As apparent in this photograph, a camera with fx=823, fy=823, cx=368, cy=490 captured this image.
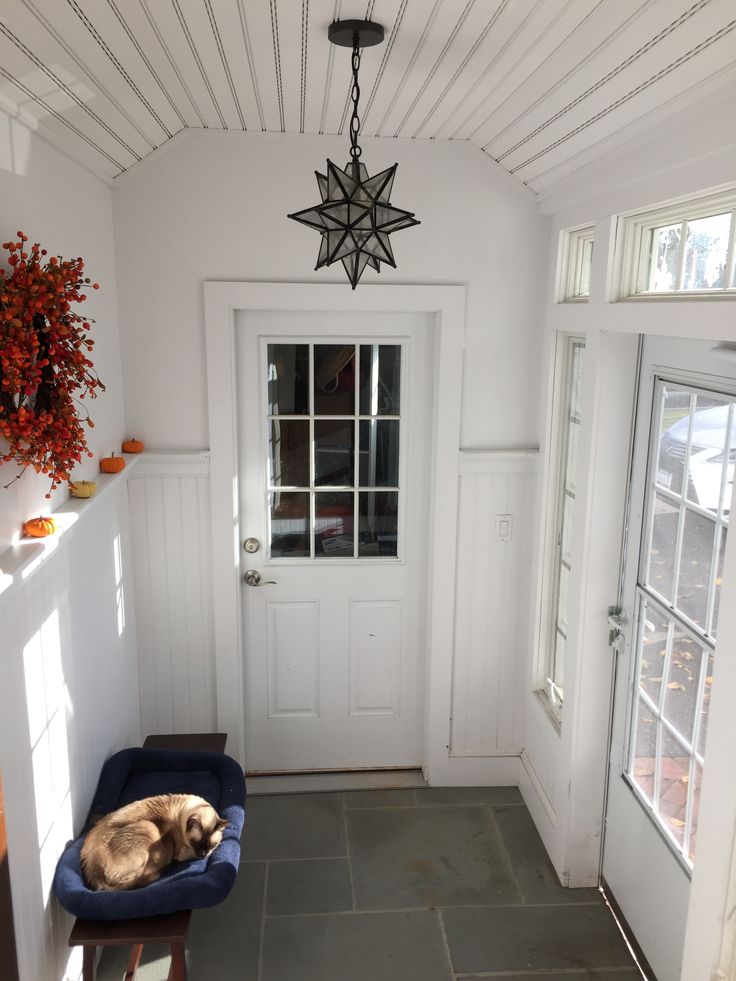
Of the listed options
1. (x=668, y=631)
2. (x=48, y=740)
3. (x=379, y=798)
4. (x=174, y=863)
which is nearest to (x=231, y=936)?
(x=174, y=863)

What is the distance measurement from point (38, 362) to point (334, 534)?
199 cm

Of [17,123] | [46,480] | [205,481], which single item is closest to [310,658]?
A: [205,481]

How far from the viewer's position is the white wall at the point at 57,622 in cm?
212

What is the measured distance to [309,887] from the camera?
10.7 feet

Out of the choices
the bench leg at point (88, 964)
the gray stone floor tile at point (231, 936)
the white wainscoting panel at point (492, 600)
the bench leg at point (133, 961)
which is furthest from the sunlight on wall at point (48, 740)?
the white wainscoting panel at point (492, 600)

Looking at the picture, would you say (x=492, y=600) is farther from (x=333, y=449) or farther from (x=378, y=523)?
(x=333, y=449)

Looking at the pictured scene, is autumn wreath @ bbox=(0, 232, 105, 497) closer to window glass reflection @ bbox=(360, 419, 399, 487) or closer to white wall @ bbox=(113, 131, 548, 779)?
white wall @ bbox=(113, 131, 548, 779)

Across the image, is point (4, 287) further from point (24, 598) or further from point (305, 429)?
point (305, 429)

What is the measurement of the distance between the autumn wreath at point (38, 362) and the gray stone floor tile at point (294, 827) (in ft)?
6.92

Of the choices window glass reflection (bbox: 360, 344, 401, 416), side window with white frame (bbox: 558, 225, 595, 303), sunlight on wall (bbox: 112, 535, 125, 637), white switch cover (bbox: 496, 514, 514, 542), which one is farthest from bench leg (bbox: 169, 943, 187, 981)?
side window with white frame (bbox: 558, 225, 595, 303)

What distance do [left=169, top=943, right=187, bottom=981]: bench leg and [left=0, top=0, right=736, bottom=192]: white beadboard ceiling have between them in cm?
246

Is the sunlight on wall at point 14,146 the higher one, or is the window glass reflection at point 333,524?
the sunlight on wall at point 14,146

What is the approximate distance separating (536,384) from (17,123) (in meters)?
2.28

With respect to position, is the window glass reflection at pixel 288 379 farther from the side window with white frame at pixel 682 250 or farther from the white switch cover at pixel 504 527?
the side window with white frame at pixel 682 250
